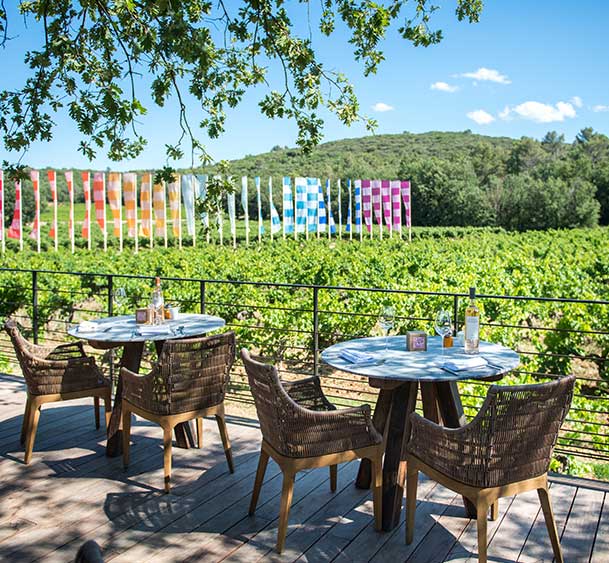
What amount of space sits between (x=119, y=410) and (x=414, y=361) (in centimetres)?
187

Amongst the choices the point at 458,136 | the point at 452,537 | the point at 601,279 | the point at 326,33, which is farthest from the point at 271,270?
the point at 458,136

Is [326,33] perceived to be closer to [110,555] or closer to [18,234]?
[110,555]

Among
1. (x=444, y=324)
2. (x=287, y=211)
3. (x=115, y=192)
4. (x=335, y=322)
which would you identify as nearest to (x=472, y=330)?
(x=444, y=324)

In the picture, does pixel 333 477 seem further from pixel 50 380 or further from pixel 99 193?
pixel 99 193

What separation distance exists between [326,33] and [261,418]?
10.8ft

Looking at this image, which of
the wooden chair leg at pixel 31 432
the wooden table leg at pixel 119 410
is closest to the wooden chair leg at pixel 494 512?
the wooden table leg at pixel 119 410

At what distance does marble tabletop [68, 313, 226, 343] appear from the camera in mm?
3531

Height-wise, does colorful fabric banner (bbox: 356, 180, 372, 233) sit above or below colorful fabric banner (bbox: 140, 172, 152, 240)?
above

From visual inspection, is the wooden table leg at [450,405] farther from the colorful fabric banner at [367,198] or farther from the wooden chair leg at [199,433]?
the colorful fabric banner at [367,198]

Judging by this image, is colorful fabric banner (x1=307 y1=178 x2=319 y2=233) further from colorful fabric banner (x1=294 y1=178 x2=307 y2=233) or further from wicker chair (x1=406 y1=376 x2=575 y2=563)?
wicker chair (x1=406 y1=376 x2=575 y2=563)

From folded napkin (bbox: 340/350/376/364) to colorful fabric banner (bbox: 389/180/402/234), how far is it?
1201 inches

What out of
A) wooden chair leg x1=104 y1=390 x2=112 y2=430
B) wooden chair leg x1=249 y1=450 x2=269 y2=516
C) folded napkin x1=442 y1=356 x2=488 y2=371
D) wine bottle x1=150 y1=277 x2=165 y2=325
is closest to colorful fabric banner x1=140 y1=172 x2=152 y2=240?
wine bottle x1=150 y1=277 x2=165 y2=325

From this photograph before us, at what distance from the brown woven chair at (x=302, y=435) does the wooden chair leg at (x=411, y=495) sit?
0.54ft

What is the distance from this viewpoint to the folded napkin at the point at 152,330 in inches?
142
